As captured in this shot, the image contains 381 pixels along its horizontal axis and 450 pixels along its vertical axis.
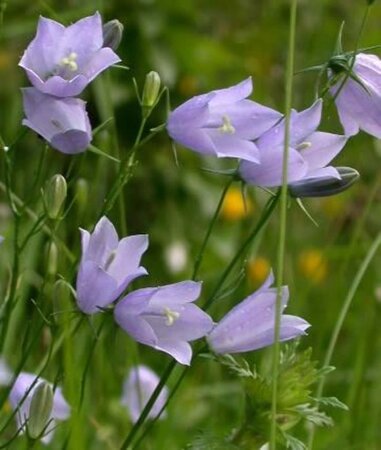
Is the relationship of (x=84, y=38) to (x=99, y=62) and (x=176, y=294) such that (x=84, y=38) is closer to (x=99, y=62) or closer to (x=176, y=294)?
(x=99, y=62)

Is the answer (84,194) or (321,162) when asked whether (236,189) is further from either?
(321,162)

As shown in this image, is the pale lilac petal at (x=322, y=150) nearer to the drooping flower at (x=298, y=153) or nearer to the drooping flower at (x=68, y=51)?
the drooping flower at (x=298, y=153)

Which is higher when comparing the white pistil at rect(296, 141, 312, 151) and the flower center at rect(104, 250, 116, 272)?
the white pistil at rect(296, 141, 312, 151)

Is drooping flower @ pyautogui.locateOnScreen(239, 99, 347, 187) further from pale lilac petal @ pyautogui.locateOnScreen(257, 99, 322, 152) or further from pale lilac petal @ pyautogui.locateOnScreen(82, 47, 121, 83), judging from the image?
pale lilac petal @ pyautogui.locateOnScreen(82, 47, 121, 83)

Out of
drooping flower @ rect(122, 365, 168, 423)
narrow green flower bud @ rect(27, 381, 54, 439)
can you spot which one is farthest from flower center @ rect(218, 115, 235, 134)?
drooping flower @ rect(122, 365, 168, 423)

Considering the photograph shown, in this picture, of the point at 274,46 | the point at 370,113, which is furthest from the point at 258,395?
the point at 274,46

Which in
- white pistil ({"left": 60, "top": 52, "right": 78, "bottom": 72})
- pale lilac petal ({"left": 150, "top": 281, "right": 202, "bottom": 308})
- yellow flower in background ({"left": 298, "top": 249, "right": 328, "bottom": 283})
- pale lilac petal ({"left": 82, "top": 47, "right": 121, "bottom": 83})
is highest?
pale lilac petal ({"left": 82, "top": 47, "right": 121, "bottom": 83})

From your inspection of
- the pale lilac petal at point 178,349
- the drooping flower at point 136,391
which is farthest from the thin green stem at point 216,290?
the drooping flower at point 136,391

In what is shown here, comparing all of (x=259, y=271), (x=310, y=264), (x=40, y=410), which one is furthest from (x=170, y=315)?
(x=310, y=264)
